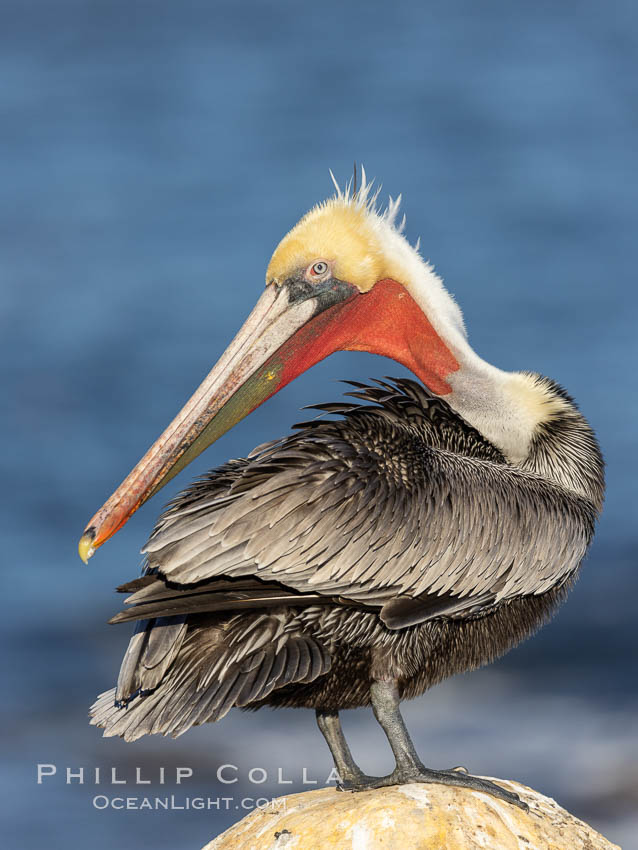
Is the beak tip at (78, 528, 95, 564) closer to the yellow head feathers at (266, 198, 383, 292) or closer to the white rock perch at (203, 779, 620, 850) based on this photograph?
the white rock perch at (203, 779, 620, 850)

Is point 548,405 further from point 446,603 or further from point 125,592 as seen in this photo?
point 125,592

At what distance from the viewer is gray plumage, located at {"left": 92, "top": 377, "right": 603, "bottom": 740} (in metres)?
4.92

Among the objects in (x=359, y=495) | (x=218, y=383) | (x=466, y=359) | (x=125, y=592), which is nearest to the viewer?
(x=125, y=592)

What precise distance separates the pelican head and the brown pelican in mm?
10

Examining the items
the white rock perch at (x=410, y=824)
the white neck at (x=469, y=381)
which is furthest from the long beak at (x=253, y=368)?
the white rock perch at (x=410, y=824)

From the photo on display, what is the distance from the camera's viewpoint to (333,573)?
507 centimetres

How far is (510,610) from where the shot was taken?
19.2ft

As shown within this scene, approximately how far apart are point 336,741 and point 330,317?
2255mm

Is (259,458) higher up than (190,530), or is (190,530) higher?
(259,458)

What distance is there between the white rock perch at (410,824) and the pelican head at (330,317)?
5.75ft

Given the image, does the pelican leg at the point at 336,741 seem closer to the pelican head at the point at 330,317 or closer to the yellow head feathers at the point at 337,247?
the pelican head at the point at 330,317

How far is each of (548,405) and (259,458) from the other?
193 centimetres

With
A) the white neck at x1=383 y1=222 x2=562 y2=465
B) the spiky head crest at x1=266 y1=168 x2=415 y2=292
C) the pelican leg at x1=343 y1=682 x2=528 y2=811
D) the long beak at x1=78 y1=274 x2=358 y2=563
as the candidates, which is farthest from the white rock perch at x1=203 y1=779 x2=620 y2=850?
the spiky head crest at x1=266 y1=168 x2=415 y2=292

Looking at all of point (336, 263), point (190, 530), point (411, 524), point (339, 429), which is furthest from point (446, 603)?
point (336, 263)
